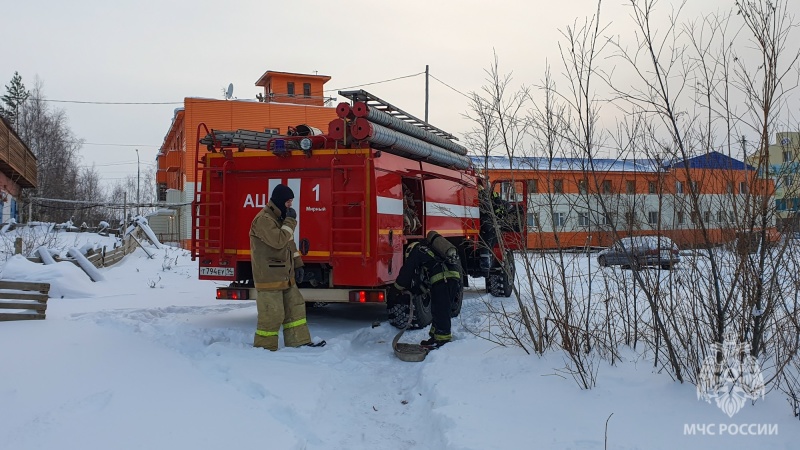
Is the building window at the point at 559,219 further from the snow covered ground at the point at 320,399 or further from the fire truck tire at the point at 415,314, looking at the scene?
the fire truck tire at the point at 415,314

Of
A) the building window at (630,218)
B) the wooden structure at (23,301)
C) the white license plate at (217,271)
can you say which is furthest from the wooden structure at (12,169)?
the building window at (630,218)

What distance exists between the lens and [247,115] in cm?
3322

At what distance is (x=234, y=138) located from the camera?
24.2 ft

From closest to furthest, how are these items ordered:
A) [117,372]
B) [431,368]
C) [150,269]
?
[117,372] < [431,368] < [150,269]

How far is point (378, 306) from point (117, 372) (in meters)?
5.59

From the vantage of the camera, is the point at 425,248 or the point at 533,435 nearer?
the point at 533,435

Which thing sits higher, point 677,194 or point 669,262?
point 677,194

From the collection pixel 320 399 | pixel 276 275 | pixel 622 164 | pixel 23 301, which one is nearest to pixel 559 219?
pixel 622 164

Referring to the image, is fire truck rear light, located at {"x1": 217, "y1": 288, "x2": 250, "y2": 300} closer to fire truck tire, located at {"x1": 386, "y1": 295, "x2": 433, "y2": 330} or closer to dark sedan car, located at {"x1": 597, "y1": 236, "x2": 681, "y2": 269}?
fire truck tire, located at {"x1": 386, "y1": 295, "x2": 433, "y2": 330}

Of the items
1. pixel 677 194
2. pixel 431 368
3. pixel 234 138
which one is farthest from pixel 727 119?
pixel 234 138

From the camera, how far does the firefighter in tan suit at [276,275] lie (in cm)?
622

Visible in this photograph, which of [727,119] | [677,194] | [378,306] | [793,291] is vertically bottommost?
[378,306]

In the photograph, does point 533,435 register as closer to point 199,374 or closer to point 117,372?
point 199,374

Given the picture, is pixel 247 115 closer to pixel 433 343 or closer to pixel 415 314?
pixel 415 314
